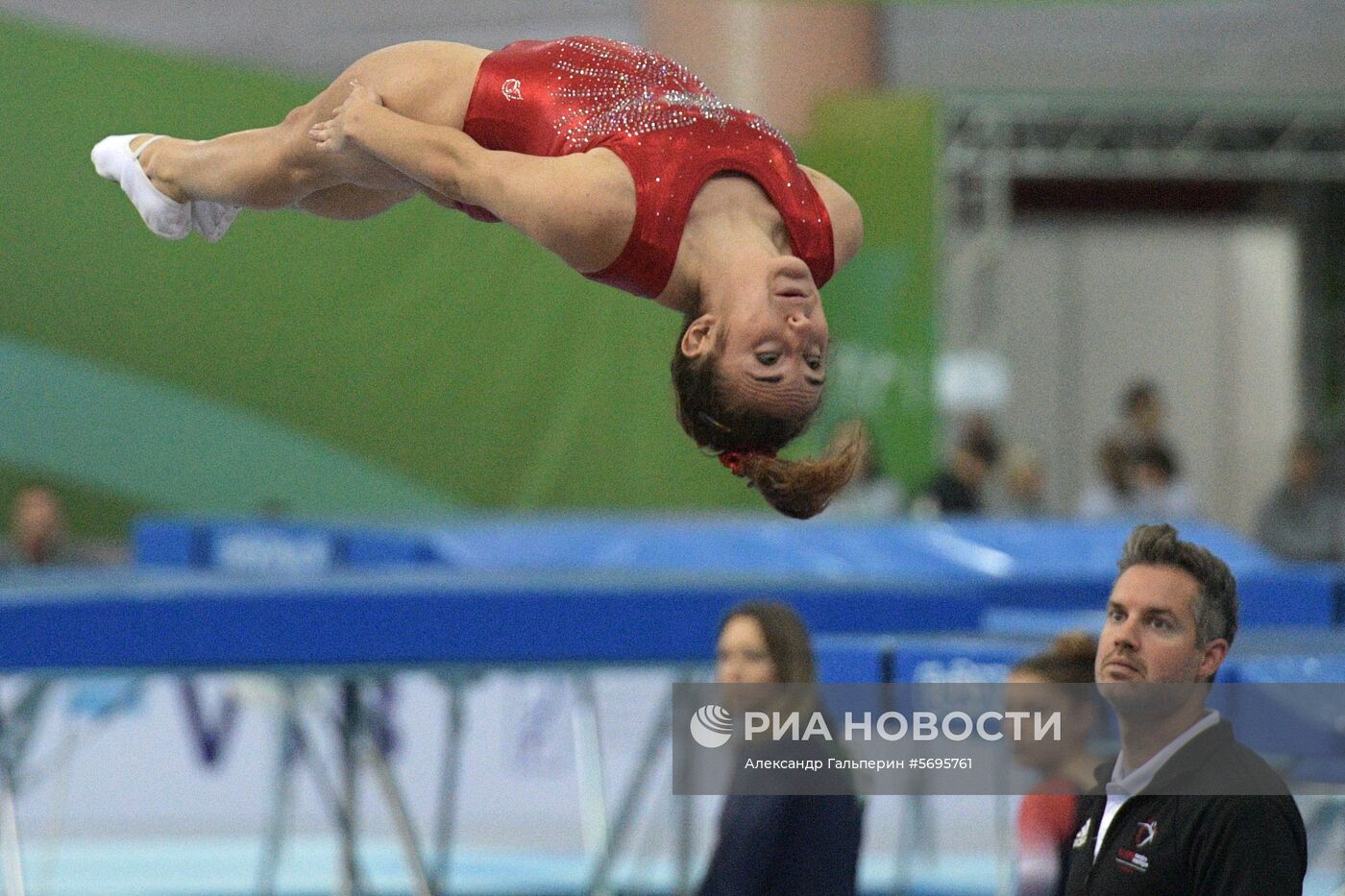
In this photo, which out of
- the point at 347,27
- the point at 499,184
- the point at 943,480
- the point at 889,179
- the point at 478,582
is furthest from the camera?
the point at 347,27

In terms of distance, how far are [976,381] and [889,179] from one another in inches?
58.0

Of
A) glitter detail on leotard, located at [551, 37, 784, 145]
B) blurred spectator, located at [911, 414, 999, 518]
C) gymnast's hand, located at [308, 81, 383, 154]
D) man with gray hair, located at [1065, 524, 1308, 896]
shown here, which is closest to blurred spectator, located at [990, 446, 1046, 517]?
blurred spectator, located at [911, 414, 999, 518]

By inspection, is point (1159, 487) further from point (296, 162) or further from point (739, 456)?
point (296, 162)

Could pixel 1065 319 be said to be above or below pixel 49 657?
above

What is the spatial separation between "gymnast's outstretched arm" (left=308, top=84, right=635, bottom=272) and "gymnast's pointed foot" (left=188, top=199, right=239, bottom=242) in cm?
64

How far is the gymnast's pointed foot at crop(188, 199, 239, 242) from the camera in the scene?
362 centimetres

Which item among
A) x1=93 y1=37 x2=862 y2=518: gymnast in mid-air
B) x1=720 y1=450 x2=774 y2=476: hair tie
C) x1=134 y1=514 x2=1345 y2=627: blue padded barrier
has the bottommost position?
x1=134 y1=514 x2=1345 y2=627: blue padded barrier

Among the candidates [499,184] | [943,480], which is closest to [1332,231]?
[943,480]

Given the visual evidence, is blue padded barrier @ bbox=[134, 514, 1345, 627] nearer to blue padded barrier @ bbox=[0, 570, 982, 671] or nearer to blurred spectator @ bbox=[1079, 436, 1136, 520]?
blue padded barrier @ bbox=[0, 570, 982, 671]

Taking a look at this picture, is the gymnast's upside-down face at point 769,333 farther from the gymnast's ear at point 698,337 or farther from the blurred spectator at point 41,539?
the blurred spectator at point 41,539

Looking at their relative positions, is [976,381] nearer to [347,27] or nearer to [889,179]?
[889,179]

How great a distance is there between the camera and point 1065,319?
15.5 m

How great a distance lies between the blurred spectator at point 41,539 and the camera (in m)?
7.45

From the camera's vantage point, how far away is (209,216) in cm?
366
